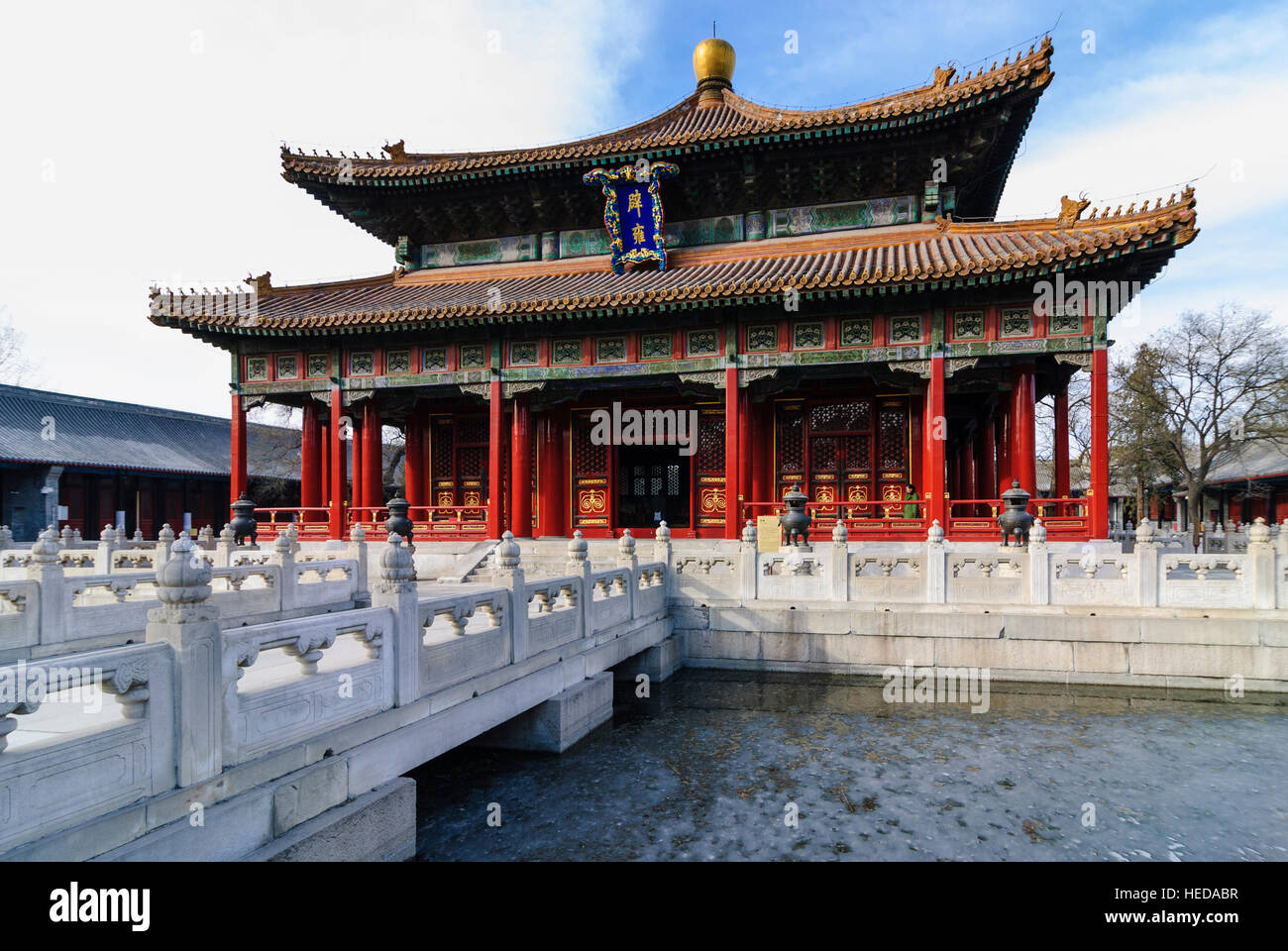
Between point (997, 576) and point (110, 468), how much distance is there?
30.0 meters

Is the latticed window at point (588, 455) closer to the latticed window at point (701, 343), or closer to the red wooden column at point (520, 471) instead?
the red wooden column at point (520, 471)

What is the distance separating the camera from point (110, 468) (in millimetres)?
26938

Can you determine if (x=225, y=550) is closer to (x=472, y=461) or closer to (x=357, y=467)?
(x=357, y=467)

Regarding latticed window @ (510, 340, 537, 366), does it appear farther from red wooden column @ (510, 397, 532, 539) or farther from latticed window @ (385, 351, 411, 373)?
latticed window @ (385, 351, 411, 373)

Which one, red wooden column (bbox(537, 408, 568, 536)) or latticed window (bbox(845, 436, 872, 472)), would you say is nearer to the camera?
latticed window (bbox(845, 436, 872, 472))

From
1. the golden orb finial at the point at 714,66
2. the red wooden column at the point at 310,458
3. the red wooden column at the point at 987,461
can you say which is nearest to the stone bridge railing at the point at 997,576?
the red wooden column at the point at 987,461

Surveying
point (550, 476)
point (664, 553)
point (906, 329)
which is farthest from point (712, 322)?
point (550, 476)

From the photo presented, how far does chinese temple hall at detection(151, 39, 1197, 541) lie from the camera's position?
44.0 feet

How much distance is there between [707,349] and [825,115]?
207 inches

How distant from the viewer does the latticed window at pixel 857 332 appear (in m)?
14.2

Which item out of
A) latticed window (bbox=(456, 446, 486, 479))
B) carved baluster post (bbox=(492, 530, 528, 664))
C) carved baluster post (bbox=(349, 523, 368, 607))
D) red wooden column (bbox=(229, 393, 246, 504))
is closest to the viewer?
carved baluster post (bbox=(492, 530, 528, 664))

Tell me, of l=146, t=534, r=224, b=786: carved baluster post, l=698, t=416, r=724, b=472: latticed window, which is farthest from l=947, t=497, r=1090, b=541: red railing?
l=146, t=534, r=224, b=786: carved baluster post

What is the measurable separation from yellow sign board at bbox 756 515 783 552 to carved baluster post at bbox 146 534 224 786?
875 cm
